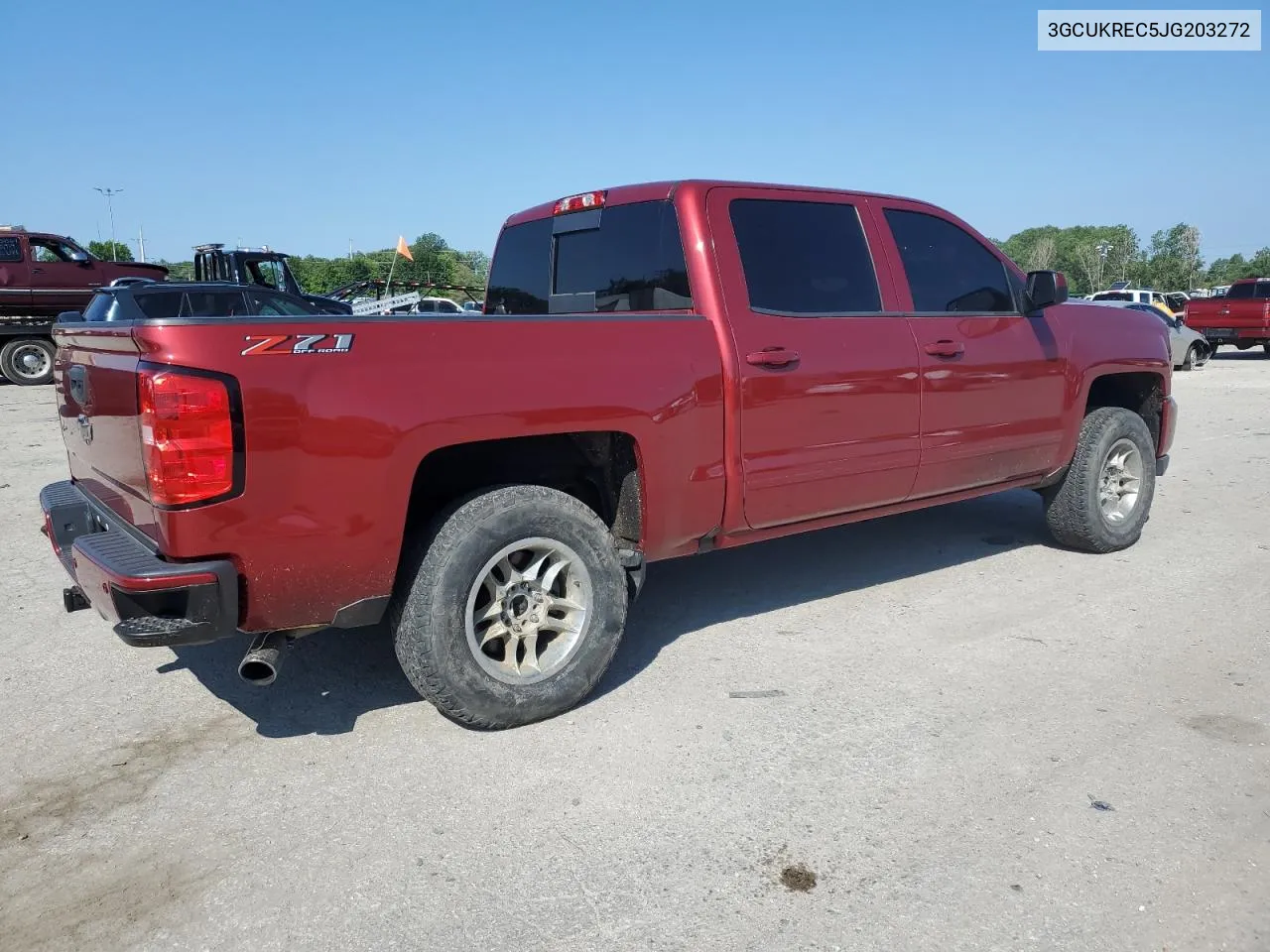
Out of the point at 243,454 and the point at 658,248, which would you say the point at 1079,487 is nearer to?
the point at 658,248

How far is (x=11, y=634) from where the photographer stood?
171 inches

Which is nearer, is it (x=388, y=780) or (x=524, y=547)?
(x=388, y=780)

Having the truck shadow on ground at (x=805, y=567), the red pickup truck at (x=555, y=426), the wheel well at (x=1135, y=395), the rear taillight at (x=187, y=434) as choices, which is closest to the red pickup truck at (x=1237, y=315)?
the truck shadow on ground at (x=805, y=567)

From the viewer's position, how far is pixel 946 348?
4.47 meters

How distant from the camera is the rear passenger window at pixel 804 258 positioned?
395 cm

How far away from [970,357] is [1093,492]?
143 centimetres

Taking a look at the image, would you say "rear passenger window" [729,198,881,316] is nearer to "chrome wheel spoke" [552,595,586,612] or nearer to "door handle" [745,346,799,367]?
"door handle" [745,346,799,367]

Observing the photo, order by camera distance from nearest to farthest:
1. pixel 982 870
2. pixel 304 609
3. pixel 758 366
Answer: pixel 982 870 → pixel 304 609 → pixel 758 366

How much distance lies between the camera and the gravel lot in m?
2.36

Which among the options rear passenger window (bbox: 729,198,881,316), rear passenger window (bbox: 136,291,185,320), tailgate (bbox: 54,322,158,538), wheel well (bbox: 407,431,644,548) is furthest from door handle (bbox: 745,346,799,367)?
rear passenger window (bbox: 136,291,185,320)

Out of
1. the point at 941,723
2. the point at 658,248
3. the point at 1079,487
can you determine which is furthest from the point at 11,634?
the point at 1079,487

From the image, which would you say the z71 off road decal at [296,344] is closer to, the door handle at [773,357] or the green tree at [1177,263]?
the door handle at [773,357]

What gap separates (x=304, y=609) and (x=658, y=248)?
205 cm

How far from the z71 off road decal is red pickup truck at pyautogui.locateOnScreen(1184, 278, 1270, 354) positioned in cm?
2323
